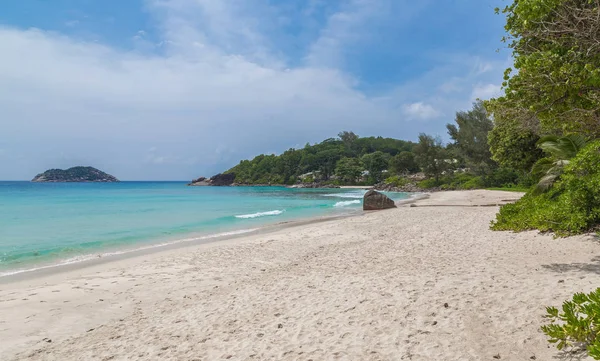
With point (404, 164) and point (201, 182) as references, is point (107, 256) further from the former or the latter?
point (201, 182)

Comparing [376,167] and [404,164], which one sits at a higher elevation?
[404,164]

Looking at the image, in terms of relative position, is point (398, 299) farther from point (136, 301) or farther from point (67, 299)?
point (67, 299)

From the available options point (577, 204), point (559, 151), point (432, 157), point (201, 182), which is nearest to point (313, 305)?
point (577, 204)

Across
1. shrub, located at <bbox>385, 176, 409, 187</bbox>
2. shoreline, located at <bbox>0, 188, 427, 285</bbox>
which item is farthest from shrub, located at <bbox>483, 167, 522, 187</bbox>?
shoreline, located at <bbox>0, 188, 427, 285</bbox>

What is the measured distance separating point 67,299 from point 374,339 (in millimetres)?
6494

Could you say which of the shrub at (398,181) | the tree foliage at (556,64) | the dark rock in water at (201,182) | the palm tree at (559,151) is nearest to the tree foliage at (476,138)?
the shrub at (398,181)

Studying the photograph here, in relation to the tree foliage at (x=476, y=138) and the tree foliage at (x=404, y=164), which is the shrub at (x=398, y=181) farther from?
the tree foliage at (x=476, y=138)

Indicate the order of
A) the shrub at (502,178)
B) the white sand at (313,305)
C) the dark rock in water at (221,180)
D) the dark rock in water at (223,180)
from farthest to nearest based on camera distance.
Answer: the dark rock in water at (221,180), the dark rock in water at (223,180), the shrub at (502,178), the white sand at (313,305)

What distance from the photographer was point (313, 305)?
5.94 meters

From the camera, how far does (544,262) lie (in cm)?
761

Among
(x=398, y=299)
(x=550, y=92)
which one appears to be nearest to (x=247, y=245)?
(x=398, y=299)

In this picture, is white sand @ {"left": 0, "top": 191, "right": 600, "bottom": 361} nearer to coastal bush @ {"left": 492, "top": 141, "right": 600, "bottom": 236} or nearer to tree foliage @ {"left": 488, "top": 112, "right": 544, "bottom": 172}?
coastal bush @ {"left": 492, "top": 141, "right": 600, "bottom": 236}

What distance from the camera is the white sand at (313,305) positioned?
4438 millimetres

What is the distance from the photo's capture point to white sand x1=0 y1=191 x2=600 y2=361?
4438 millimetres
